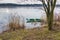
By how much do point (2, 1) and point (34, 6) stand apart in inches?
47.8

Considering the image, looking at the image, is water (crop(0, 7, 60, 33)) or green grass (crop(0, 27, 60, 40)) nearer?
green grass (crop(0, 27, 60, 40))

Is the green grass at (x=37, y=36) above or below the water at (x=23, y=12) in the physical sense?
above

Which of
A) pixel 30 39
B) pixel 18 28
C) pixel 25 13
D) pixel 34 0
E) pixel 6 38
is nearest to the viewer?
pixel 30 39

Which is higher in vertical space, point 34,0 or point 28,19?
point 34,0

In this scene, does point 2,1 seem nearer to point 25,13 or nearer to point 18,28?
point 25,13

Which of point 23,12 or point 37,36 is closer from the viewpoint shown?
point 37,36

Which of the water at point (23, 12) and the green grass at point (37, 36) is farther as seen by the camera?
the water at point (23, 12)

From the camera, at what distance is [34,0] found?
6770 millimetres

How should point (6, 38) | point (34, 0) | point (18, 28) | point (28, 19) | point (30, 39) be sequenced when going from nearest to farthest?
1. point (30, 39)
2. point (6, 38)
3. point (18, 28)
4. point (28, 19)
5. point (34, 0)

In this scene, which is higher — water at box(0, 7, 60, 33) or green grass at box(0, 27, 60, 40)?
green grass at box(0, 27, 60, 40)

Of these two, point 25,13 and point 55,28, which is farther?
point 25,13

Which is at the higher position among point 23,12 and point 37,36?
point 37,36

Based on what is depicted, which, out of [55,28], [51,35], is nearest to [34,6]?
[55,28]

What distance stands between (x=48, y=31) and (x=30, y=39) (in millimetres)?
492
